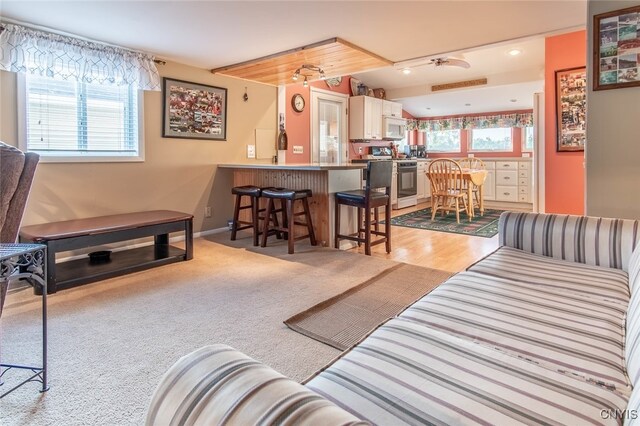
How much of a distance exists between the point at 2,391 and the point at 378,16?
10.8ft

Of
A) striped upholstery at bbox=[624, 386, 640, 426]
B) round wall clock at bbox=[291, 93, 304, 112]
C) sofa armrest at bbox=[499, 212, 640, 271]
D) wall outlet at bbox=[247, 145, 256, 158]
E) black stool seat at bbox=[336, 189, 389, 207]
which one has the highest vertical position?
round wall clock at bbox=[291, 93, 304, 112]

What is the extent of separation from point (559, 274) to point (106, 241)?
3.09 metres

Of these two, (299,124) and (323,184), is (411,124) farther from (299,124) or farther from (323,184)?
(323,184)

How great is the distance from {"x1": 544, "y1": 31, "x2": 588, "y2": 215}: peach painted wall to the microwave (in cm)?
338

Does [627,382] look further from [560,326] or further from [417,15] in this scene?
[417,15]

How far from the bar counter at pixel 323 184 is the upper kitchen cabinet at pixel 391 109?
137 inches

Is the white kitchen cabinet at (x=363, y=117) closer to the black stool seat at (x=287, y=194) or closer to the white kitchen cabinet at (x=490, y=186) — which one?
the white kitchen cabinet at (x=490, y=186)

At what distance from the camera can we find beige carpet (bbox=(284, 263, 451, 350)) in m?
2.06

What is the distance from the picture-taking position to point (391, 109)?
7453 millimetres

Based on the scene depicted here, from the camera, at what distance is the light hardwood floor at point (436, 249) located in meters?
3.50

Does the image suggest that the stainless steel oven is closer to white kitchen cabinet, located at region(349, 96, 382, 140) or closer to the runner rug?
the runner rug

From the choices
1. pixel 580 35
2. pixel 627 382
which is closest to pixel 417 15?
pixel 580 35

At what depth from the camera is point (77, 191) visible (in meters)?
3.51

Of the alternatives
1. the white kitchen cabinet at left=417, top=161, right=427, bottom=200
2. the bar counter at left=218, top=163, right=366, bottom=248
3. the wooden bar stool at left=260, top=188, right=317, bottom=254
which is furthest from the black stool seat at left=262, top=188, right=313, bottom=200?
the white kitchen cabinet at left=417, top=161, right=427, bottom=200
